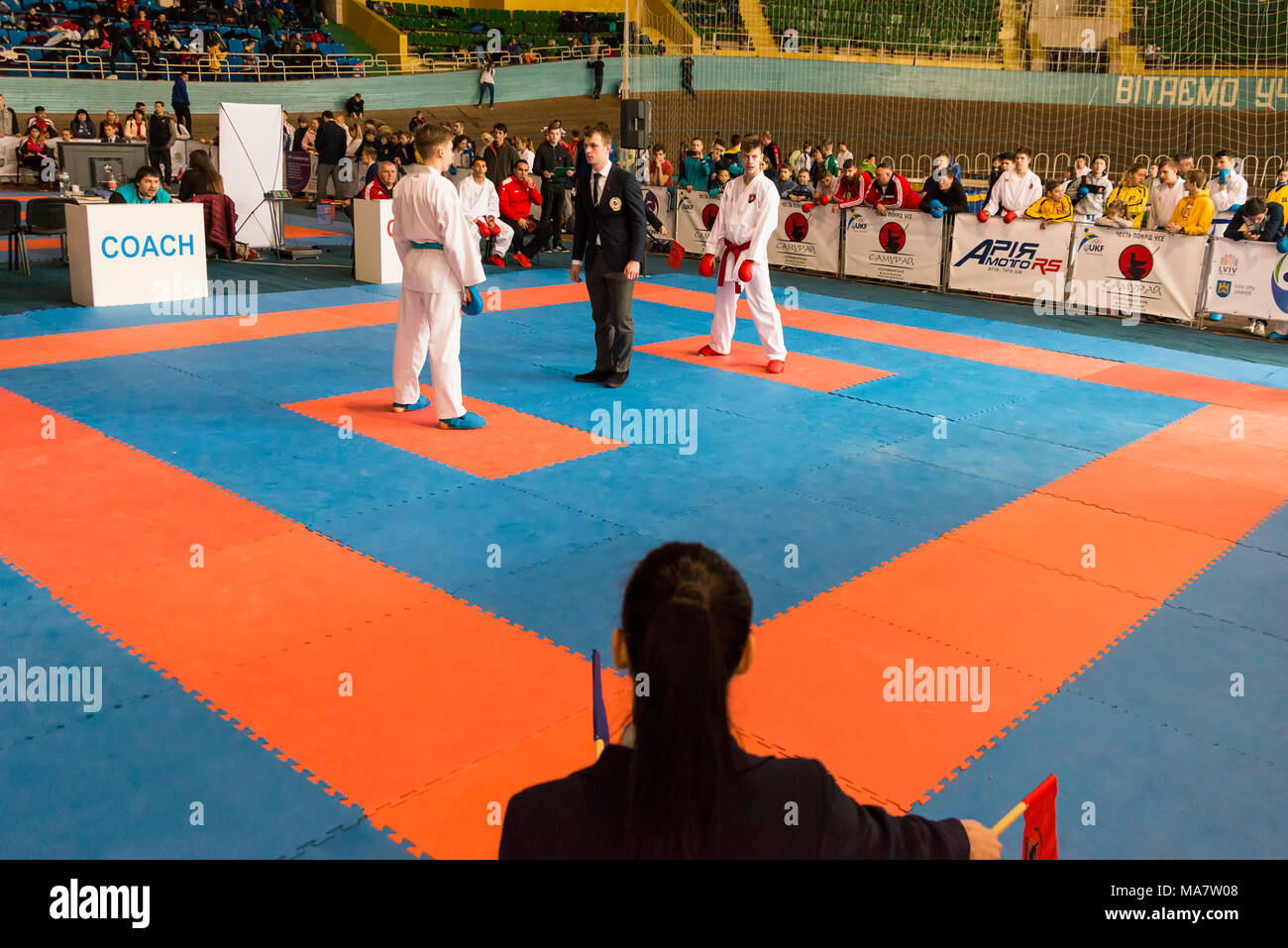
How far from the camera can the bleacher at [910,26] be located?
28.1m

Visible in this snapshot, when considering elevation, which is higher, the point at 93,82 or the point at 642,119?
the point at 93,82

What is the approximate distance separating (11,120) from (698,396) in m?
21.9

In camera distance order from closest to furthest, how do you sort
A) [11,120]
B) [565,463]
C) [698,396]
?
[565,463] < [698,396] < [11,120]

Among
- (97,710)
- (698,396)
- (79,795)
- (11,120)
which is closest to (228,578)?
(97,710)

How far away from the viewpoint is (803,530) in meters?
5.98

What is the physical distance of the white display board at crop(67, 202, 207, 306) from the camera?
11.3 m

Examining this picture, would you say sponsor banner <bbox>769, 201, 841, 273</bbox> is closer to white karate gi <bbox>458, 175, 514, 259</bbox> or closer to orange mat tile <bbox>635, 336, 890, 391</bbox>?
white karate gi <bbox>458, 175, 514, 259</bbox>

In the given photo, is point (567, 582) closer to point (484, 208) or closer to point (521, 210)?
point (484, 208)

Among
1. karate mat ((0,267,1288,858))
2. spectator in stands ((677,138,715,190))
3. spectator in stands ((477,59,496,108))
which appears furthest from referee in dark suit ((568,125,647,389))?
spectator in stands ((477,59,496,108))

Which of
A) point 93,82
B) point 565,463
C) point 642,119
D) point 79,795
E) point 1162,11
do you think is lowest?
point 79,795

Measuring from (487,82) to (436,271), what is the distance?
26605 mm

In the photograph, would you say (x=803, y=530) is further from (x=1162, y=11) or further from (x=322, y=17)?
(x=322, y=17)

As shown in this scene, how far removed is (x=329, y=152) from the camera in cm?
2239

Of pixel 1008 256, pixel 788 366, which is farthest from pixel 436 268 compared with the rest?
pixel 1008 256
